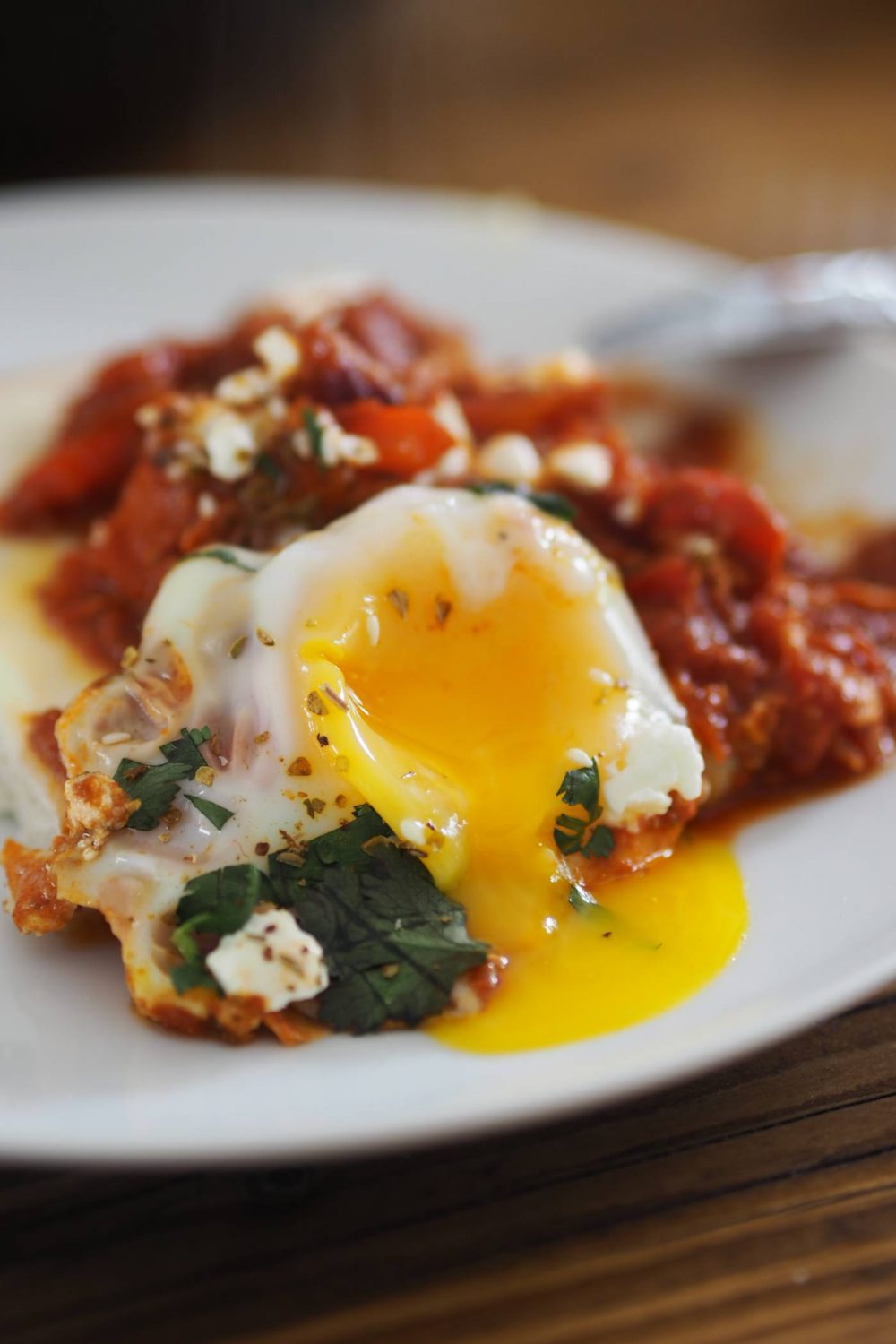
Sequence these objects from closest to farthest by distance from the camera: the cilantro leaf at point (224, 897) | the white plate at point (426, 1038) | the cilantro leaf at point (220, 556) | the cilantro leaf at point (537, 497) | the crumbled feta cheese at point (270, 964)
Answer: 1. the white plate at point (426, 1038)
2. the crumbled feta cheese at point (270, 964)
3. the cilantro leaf at point (224, 897)
4. the cilantro leaf at point (220, 556)
5. the cilantro leaf at point (537, 497)

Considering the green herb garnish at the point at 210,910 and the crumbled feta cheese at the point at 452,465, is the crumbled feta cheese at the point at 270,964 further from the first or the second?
the crumbled feta cheese at the point at 452,465

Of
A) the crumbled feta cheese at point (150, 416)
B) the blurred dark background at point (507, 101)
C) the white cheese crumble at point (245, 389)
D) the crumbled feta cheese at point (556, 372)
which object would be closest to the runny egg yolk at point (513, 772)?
the white cheese crumble at point (245, 389)

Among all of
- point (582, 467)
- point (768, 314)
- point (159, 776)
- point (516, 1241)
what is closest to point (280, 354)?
point (582, 467)

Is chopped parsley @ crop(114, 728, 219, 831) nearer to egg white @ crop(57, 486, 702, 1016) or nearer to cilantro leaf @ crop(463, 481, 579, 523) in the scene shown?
egg white @ crop(57, 486, 702, 1016)

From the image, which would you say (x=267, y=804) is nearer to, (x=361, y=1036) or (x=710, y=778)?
(x=361, y=1036)

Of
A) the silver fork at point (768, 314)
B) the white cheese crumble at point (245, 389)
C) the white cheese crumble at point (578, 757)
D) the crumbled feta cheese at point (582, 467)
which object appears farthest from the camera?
the silver fork at point (768, 314)

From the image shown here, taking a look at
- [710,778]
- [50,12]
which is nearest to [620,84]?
[50,12]
